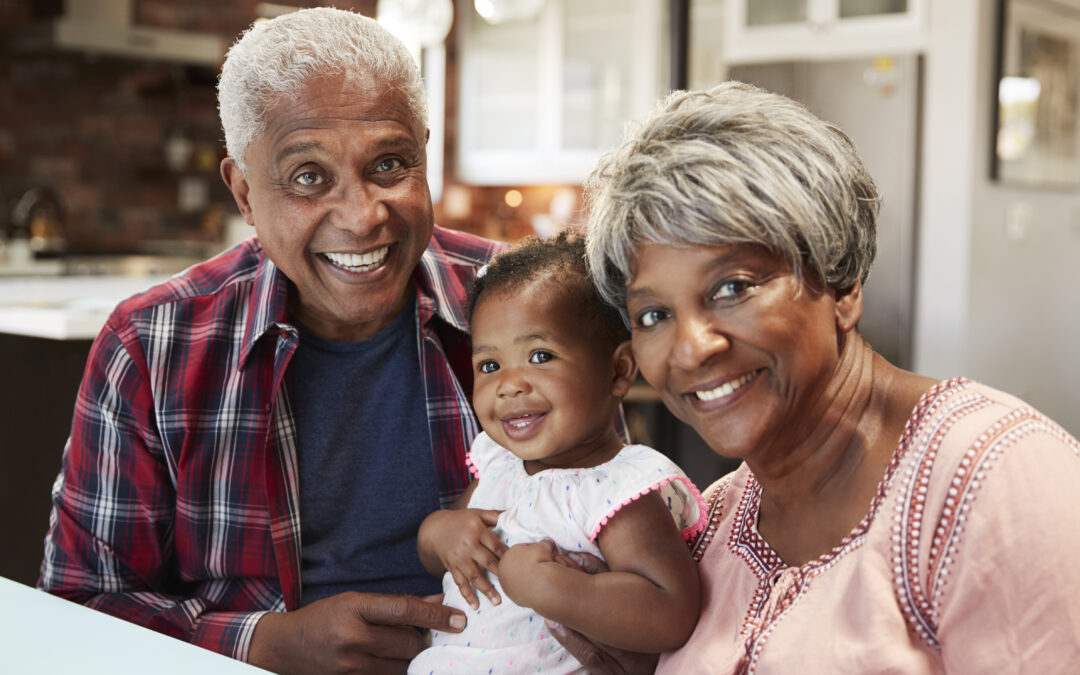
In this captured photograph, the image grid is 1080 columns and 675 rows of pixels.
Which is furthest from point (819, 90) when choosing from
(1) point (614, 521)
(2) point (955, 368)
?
(1) point (614, 521)

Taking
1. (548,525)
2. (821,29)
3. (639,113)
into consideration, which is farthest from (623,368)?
(821,29)

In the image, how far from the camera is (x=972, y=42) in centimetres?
463

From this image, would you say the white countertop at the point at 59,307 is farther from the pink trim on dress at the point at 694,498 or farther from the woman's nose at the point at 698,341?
the woman's nose at the point at 698,341

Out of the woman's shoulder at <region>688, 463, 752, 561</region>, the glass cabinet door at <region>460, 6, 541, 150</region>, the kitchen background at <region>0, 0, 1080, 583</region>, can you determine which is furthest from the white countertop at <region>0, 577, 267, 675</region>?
the glass cabinet door at <region>460, 6, 541, 150</region>

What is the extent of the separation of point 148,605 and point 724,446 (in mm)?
971

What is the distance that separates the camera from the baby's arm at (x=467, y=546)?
1311mm

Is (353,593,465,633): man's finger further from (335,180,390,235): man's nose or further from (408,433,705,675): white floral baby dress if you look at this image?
(335,180,390,235): man's nose

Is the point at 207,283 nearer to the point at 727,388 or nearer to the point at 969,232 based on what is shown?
the point at 727,388

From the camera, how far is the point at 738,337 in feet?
3.31

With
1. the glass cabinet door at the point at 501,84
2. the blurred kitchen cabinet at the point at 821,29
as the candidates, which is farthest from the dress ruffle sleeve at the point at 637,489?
the glass cabinet door at the point at 501,84

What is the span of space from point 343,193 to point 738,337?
720 mm

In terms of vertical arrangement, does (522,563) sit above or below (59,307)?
below

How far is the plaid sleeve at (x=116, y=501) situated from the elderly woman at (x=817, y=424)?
2.67ft

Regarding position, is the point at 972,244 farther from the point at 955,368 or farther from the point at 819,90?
the point at 819,90
